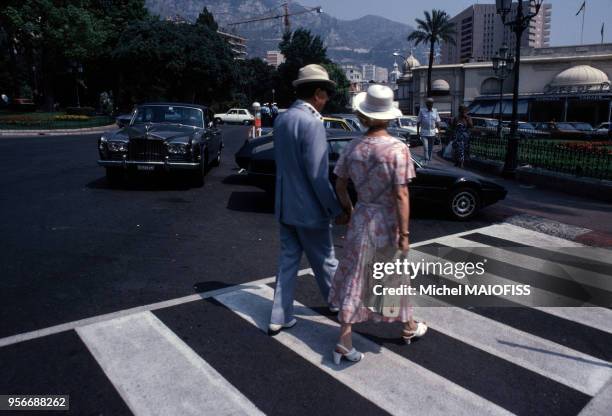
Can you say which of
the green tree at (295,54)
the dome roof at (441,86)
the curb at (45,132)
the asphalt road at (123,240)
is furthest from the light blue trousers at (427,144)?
the green tree at (295,54)

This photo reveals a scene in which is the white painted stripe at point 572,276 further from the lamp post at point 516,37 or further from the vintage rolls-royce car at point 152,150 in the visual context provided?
the lamp post at point 516,37

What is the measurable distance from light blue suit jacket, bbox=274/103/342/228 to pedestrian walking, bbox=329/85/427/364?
0.62 feet

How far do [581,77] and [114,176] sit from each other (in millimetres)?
62476

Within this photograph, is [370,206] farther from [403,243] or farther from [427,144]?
[427,144]

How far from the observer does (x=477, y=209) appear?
864cm

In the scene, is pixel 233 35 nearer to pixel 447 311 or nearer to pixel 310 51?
pixel 310 51

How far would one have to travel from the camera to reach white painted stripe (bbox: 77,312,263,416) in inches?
120

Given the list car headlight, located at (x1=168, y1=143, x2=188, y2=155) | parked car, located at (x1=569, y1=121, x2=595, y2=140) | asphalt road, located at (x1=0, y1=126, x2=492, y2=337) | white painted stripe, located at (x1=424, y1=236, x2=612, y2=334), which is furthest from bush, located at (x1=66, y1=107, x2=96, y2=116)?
white painted stripe, located at (x1=424, y1=236, x2=612, y2=334)

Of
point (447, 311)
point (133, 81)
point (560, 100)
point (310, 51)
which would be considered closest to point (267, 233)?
point (447, 311)

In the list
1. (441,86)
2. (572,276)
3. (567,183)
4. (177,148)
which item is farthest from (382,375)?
(441,86)

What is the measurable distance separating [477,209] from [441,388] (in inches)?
230

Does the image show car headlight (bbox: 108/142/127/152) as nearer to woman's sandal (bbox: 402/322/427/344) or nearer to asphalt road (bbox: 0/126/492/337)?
asphalt road (bbox: 0/126/492/337)

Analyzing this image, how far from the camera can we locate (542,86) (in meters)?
69.2

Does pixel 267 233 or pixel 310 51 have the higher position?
pixel 310 51
